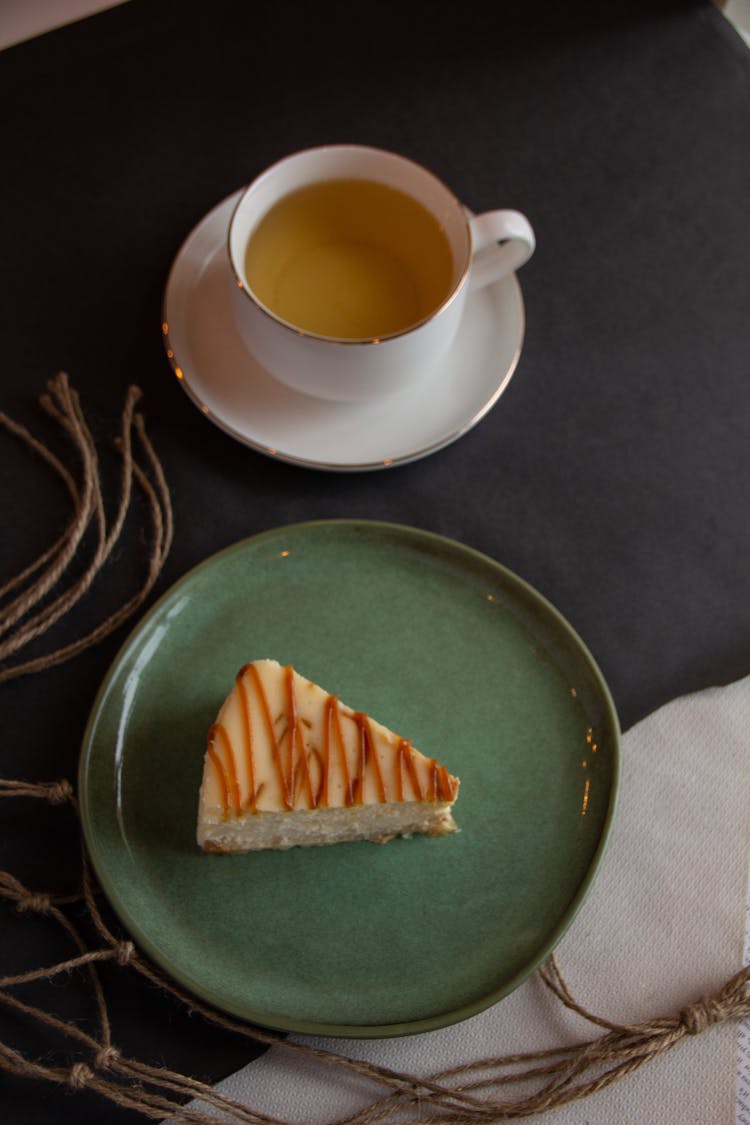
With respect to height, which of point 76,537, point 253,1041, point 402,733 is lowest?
point 253,1041

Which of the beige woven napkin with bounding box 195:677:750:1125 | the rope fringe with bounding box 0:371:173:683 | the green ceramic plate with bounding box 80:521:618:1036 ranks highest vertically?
the rope fringe with bounding box 0:371:173:683

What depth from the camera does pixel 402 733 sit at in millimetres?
840

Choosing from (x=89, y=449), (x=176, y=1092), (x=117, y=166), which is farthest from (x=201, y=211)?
(x=176, y=1092)

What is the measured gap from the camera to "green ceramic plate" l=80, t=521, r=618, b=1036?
76cm

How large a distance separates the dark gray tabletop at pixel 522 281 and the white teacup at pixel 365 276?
11 centimetres

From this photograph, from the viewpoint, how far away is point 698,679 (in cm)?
89

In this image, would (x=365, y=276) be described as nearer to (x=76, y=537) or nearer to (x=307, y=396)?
(x=307, y=396)

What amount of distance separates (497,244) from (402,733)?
1.39 feet

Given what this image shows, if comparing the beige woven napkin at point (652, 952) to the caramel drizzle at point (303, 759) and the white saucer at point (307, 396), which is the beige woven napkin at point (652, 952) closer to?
the caramel drizzle at point (303, 759)

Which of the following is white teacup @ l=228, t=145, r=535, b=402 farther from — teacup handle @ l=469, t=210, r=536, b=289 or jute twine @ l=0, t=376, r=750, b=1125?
jute twine @ l=0, t=376, r=750, b=1125

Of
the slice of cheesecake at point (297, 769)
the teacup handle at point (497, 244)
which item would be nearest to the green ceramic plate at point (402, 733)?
the slice of cheesecake at point (297, 769)

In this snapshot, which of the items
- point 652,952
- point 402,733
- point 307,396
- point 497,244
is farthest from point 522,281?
point 652,952

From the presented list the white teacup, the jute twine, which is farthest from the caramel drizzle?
the white teacup

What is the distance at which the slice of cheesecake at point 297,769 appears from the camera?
77 cm
